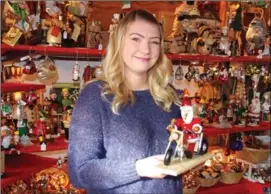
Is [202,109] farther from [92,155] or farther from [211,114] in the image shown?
[92,155]

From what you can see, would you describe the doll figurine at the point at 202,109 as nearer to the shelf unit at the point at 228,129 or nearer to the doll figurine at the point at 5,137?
the shelf unit at the point at 228,129

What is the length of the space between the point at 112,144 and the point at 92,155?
0.07m

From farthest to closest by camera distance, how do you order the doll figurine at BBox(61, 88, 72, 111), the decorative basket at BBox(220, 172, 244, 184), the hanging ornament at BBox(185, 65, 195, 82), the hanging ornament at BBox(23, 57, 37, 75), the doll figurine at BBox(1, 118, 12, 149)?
1. the decorative basket at BBox(220, 172, 244, 184)
2. the hanging ornament at BBox(185, 65, 195, 82)
3. the doll figurine at BBox(61, 88, 72, 111)
4. the hanging ornament at BBox(23, 57, 37, 75)
5. the doll figurine at BBox(1, 118, 12, 149)

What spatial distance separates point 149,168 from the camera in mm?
959

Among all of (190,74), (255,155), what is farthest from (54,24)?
(255,155)

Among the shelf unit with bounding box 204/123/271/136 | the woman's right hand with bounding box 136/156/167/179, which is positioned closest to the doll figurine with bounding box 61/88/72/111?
the shelf unit with bounding box 204/123/271/136

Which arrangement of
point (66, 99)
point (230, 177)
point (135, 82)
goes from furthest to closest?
point (230, 177), point (66, 99), point (135, 82)

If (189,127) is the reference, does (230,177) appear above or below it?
below

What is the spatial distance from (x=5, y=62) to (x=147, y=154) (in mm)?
1165

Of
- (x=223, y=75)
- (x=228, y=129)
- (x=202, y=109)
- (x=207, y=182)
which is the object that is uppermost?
(x=223, y=75)

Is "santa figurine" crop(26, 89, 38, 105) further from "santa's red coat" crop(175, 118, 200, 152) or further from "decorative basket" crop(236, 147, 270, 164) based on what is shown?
"decorative basket" crop(236, 147, 270, 164)

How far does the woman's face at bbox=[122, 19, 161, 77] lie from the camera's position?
1.11m

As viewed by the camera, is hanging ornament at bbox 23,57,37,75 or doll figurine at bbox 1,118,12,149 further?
hanging ornament at bbox 23,57,37,75

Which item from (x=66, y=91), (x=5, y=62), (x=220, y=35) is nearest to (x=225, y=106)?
(x=220, y=35)
